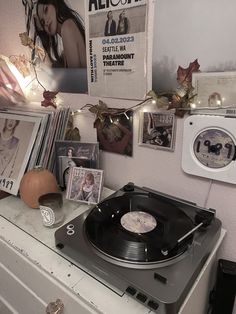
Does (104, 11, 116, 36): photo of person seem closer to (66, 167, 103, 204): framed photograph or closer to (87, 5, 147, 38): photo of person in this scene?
(87, 5, 147, 38): photo of person

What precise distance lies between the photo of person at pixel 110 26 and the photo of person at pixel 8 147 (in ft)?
1.63

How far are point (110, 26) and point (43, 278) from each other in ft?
2.53

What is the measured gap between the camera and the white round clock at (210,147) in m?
0.68

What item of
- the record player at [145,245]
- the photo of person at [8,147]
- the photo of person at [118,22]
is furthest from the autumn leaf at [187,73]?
the photo of person at [8,147]

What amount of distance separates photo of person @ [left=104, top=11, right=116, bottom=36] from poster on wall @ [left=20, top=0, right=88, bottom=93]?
0.36ft

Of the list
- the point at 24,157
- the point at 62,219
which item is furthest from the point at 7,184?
the point at 62,219

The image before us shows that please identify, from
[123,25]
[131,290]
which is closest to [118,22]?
[123,25]

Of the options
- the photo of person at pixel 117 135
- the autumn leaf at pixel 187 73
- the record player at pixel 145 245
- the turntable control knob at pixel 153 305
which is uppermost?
the autumn leaf at pixel 187 73

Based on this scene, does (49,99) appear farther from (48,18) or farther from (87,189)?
(87,189)

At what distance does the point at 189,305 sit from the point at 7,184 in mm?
717

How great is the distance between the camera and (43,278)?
1.98 ft

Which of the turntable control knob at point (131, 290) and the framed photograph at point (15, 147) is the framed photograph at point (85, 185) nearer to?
the framed photograph at point (15, 147)

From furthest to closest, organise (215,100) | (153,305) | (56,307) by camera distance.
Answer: (215,100)
(56,307)
(153,305)

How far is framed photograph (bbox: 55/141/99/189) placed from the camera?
0.92 meters
